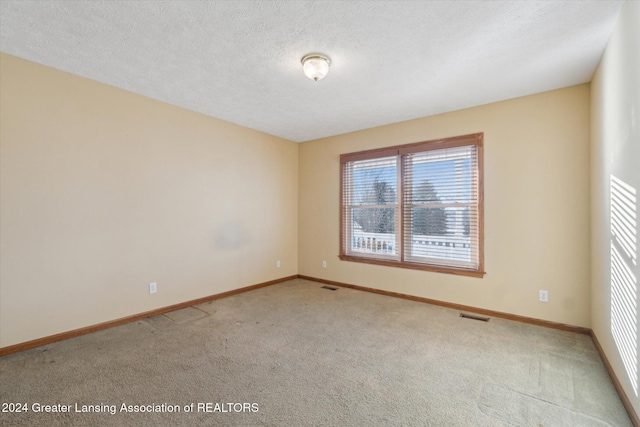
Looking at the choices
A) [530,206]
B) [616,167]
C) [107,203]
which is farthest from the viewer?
[530,206]

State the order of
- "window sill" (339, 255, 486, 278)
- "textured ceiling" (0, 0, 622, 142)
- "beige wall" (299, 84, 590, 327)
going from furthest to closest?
1. "window sill" (339, 255, 486, 278)
2. "beige wall" (299, 84, 590, 327)
3. "textured ceiling" (0, 0, 622, 142)

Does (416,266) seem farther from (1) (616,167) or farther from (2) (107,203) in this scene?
(2) (107,203)

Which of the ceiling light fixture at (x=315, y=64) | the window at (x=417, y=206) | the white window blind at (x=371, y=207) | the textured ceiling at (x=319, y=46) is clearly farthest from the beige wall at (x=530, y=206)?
the ceiling light fixture at (x=315, y=64)

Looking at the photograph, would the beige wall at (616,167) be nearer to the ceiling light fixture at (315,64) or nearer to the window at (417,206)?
the window at (417,206)

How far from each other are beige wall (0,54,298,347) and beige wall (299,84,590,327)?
278 cm

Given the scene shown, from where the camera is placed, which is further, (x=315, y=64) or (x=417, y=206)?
(x=417, y=206)

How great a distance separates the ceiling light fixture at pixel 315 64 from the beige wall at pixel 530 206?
6.69ft

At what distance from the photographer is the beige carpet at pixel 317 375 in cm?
178

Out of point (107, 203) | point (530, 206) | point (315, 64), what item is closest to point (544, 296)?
point (530, 206)

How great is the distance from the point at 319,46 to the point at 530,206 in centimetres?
283

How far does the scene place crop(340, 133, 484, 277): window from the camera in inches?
145

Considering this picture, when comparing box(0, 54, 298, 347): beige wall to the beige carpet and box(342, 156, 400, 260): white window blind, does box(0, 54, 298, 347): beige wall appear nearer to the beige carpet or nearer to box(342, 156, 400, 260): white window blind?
the beige carpet

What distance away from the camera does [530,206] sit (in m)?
3.28

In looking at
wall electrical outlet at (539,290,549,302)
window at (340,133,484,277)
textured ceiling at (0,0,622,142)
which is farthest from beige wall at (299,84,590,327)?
textured ceiling at (0,0,622,142)
